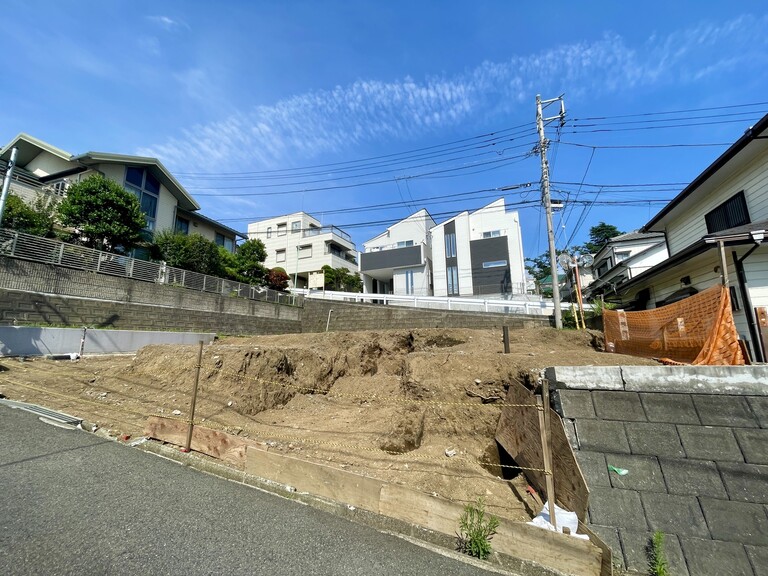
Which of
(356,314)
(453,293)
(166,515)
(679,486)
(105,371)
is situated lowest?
(166,515)

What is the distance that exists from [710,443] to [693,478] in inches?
13.8

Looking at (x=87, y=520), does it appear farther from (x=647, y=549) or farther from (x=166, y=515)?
(x=647, y=549)

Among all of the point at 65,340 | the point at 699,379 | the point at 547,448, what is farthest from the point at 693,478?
the point at 65,340

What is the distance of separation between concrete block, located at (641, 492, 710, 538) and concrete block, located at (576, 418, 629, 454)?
40 cm

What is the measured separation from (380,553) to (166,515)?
1.86 m

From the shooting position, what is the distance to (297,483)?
3461 millimetres

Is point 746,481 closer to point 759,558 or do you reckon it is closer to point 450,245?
point 759,558

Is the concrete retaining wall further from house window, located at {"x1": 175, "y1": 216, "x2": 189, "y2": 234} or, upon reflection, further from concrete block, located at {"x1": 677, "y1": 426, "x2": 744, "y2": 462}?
house window, located at {"x1": 175, "y1": 216, "x2": 189, "y2": 234}

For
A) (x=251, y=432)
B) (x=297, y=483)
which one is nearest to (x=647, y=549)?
(x=297, y=483)

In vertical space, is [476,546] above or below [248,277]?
below

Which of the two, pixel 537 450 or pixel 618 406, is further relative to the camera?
pixel 537 450

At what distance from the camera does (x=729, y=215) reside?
28.5 feet

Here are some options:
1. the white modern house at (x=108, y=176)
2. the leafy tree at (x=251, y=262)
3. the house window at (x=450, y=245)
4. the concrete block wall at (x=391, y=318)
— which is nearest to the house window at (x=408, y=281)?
the house window at (x=450, y=245)

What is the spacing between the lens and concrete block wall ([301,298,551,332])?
16484mm
